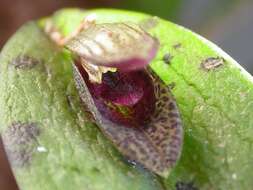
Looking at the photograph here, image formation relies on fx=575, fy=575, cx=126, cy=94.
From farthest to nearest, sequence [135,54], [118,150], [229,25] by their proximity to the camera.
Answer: [229,25] → [118,150] → [135,54]

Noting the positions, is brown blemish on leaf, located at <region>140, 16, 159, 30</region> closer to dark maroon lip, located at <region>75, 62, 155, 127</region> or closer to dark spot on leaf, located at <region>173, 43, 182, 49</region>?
dark spot on leaf, located at <region>173, 43, 182, 49</region>

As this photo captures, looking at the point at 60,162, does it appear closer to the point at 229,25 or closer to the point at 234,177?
the point at 234,177

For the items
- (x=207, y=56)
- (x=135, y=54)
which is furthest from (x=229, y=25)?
(x=135, y=54)

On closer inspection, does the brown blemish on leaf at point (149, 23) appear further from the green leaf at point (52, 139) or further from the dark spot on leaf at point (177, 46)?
the green leaf at point (52, 139)

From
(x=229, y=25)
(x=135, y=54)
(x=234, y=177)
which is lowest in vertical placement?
(x=229, y=25)

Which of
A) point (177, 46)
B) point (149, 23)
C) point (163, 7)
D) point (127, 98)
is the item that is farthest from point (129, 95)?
point (163, 7)
